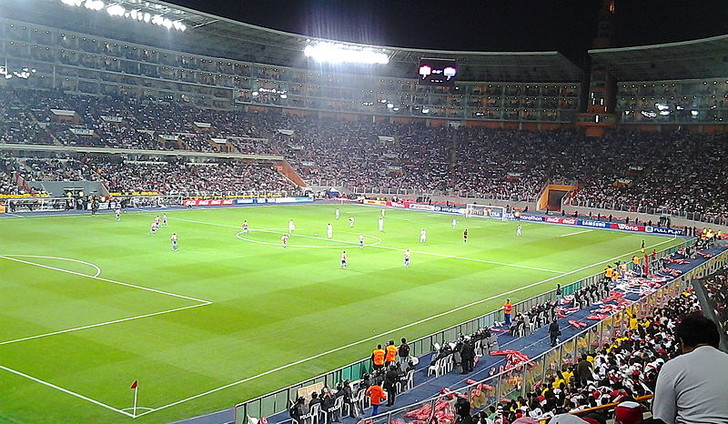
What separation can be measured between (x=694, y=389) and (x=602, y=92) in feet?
346

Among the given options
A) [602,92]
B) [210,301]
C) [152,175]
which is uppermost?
[602,92]

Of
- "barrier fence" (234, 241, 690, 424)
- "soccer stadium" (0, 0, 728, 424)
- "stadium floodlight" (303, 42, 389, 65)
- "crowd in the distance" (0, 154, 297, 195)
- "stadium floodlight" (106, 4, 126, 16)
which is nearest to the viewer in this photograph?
"barrier fence" (234, 241, 690, 424)

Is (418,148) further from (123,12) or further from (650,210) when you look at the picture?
(123,12)

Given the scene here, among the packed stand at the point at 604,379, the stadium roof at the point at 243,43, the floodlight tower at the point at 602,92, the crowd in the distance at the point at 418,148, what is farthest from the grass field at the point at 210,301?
the floodlight tower at the point at 602,92

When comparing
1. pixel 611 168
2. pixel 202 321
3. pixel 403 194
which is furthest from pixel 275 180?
pixel 202 321

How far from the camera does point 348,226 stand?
205 feet

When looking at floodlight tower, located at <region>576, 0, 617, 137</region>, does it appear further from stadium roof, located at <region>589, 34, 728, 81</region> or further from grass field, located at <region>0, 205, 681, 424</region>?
grass field, located at <region>0, 205, 681, 424</region>

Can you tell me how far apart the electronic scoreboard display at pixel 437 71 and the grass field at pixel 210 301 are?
54.8 feet

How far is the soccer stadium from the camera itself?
17922 mm

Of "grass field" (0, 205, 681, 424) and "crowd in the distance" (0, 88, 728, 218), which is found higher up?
"crowd in the distance" (0, 88, 728, 218)

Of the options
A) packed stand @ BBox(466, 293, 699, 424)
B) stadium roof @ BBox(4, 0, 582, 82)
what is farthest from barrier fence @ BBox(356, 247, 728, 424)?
stadium roof @ BBox(4, 0, 582, 82)

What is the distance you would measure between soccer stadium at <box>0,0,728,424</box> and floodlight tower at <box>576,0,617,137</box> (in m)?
0.32

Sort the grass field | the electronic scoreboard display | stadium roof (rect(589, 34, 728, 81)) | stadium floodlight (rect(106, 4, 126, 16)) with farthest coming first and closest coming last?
stadium roof (rect(589, 34, 728, 81)), stadium floodlight (rect(106, 4, 126, 16)), the electronic scoreboard display, the grass field

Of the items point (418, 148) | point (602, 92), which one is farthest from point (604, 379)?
point (418, 148)
